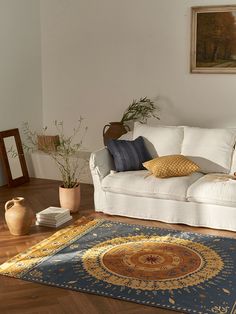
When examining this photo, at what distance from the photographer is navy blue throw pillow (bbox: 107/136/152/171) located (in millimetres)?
5527

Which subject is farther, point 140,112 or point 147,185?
point 140,112

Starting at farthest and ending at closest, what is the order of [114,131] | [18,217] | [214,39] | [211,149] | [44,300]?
[114,131], [214,39], [211,149], [18,217], [44,300]

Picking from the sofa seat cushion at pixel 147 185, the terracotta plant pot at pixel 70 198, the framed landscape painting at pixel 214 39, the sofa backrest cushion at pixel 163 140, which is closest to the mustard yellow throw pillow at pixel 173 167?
the sofa seat cushion at pixel 147 185

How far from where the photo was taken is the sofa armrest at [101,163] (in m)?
5.43

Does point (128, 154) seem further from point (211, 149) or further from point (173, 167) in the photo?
point (211, 149)

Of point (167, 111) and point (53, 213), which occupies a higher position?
point (167, 111)

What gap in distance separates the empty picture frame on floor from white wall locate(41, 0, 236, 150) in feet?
2.84

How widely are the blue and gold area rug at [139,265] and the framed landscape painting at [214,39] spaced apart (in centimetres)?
245

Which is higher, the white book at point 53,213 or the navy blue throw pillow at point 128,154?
the navy blue throw pillow at point 128,154

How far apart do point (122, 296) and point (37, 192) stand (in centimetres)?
303

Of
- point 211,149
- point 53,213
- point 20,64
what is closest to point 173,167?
point 211,149

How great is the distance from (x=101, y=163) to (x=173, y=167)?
2.61 ft

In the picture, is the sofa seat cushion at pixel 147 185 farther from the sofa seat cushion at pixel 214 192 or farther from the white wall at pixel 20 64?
the white wall at pixel 20 64

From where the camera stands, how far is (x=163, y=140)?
570 centimetres
